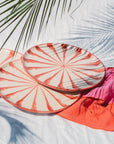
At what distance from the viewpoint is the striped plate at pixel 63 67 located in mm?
1103

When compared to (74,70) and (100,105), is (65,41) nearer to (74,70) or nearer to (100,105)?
(74,70)

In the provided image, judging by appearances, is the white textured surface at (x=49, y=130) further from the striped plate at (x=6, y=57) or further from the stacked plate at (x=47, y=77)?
the striped plate at (x=6, y=57)

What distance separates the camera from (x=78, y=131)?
37.8 inches

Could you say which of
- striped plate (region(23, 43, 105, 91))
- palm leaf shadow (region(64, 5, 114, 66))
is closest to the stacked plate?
striped plate (region(23, 43, 105, 91))

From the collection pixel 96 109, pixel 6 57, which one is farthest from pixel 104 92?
pixel 6 57

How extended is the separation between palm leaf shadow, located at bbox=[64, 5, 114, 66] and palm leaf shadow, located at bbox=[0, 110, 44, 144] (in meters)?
0.74

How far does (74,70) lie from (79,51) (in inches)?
8.4

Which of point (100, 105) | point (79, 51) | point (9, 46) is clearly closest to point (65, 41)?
point (79, 51)

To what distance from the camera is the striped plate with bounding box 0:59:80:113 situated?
39.9 inches

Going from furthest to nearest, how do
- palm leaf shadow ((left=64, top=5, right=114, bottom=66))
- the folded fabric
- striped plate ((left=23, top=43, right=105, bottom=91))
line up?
palm leaf shadow ((left=64, top=5, right=114, bottom=66)) → striped plate ((left=23, top=43, right=105, bottom=91)) → the folded fabric

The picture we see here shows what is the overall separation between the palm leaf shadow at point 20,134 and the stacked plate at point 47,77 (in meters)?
0.07

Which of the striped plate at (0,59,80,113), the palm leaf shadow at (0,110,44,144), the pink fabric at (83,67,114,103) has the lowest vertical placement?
the palm leaf shadow at (0,110,44,144)

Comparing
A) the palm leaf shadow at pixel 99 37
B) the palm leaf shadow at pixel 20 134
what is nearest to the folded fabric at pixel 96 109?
the palm leaf shadow at pixel 20 134

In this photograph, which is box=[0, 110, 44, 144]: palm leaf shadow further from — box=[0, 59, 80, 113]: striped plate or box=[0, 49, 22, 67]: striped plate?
box=[0, 49, 22, 67]: striped plate
